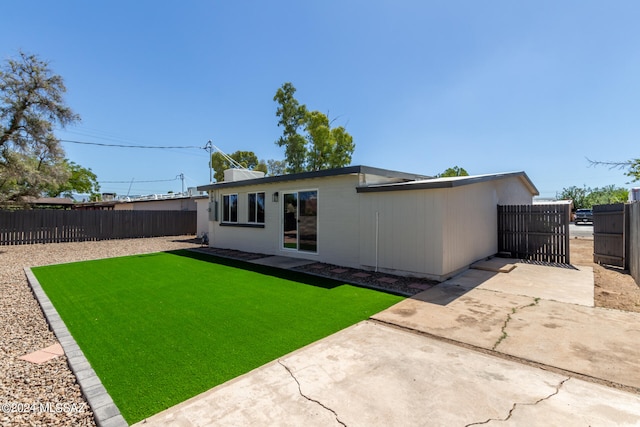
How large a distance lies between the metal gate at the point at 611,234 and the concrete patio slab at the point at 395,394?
7.66m

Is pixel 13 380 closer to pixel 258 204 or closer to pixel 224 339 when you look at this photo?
pixel 224 339

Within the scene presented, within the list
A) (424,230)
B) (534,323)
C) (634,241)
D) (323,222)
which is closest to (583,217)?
(634,241)

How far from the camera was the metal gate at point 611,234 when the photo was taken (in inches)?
300

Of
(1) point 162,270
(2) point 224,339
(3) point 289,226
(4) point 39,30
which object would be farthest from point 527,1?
(4) point 39,30

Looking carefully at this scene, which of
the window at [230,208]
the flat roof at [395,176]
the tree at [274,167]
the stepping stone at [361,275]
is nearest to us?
the flat roof at [395,176]

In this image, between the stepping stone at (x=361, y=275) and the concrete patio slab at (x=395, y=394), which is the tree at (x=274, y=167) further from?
the concrete patio slab at (x=395, y=394)

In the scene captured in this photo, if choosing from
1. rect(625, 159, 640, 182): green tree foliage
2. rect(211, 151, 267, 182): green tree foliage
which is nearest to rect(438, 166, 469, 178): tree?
rect(211, 151, 267, 182): green tree foliage

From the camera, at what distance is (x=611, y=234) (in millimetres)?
8039

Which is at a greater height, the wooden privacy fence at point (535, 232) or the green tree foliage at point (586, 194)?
the green tree foliage at point (586, 194)

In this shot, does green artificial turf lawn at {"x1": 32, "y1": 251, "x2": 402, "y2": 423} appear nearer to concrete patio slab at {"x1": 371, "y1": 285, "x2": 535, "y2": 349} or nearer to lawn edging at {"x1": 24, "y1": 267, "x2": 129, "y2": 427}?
lawn edging at {"x1": 24, "y1": 267, "x2": 129, "y2": 427}

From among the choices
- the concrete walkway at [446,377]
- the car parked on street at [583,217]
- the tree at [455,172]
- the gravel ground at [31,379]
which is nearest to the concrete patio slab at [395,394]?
the concrete walkway at [446,377]

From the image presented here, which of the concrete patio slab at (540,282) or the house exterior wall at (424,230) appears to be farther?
the house exterior wall at (424,230)

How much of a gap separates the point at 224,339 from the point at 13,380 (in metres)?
1.83

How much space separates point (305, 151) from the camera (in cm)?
2153
